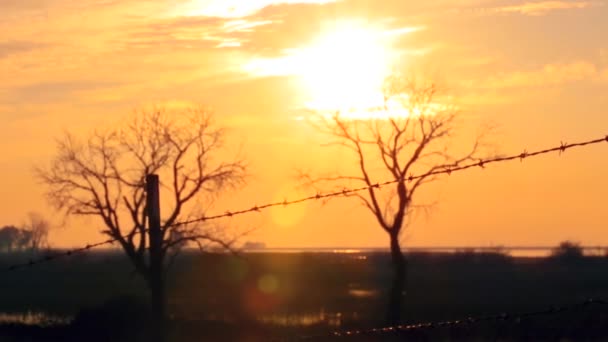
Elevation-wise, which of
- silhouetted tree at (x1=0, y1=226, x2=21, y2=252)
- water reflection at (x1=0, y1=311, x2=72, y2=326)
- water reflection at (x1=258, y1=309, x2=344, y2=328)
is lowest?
water reflection at (x1=258, y1=309, x2=344, y2=328)

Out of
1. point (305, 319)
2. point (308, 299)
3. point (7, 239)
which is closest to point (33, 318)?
point (305, 319)

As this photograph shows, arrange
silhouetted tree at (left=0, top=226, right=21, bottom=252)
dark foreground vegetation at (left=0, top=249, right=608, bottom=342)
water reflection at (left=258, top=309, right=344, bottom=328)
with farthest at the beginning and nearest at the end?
silhouetted tree at (left=0, top=226, right=21, bottom=252)
water reflection at (left=258, top=309, right=344, bottom=328)
dark foreground vegetation at (left=0, top=249, right=608, bottom=342)

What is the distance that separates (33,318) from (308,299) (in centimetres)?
1810

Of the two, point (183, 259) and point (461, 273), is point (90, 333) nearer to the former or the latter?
point (461, 273)

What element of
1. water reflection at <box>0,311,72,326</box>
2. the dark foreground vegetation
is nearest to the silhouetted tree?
the dark foreground vegetation

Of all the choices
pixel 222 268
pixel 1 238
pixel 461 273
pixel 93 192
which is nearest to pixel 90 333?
pixel 93 192

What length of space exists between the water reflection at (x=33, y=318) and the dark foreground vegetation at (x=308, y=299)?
2.33ft

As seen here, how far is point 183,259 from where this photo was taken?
91062 mm

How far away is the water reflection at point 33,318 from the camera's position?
34.4 m

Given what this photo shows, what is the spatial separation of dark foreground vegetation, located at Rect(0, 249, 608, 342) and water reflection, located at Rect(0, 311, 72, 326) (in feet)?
2.33

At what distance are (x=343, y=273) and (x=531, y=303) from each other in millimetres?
39465

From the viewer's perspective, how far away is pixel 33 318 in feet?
123

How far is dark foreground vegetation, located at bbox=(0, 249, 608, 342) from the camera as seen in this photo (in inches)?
1160

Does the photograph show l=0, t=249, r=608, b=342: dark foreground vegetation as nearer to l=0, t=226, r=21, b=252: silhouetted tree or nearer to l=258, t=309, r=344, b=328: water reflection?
l=258, t=309, r=344, b=328: water reflection
